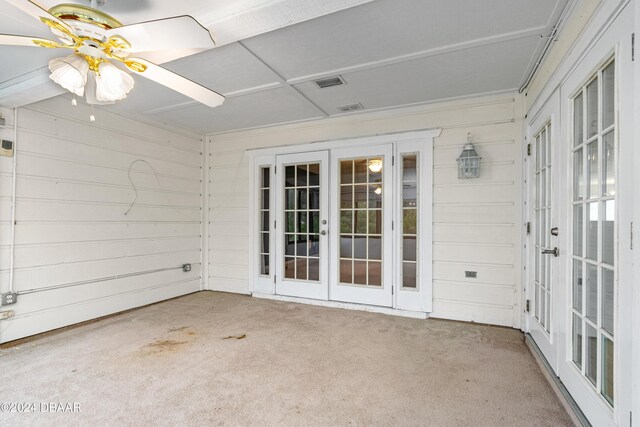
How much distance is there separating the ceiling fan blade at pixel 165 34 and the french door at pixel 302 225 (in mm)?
2749

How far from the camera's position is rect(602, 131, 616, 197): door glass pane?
1.56 meters

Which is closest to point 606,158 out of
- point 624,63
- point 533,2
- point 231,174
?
point 624,63

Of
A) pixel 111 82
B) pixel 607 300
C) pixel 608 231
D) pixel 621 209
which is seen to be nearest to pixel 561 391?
pixel 607 300

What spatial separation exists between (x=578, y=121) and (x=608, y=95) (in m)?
0.39

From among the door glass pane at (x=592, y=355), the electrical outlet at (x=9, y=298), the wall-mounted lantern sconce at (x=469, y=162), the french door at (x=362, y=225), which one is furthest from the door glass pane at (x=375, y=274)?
the electrical outlet at (x=9, y=298)

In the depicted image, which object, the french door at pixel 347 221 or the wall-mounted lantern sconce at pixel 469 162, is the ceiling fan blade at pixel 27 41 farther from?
the wall-mounted lantern sconce at pixel 469 162

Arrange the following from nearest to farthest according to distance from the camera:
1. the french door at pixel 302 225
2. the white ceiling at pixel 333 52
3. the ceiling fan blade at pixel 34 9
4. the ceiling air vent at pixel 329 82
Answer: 1. the ceiling fan blade at pixel 34 9
2. the white ceiling at pixel 333 52
3. the ceiling air vent at pixel 329 82
4. the french door at pixel 302 225

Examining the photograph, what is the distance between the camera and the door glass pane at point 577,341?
1.92 metres

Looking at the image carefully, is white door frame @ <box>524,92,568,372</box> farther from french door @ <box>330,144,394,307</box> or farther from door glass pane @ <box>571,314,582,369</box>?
french door @ <box>330,144,394,307</box>

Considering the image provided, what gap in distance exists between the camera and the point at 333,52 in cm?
255

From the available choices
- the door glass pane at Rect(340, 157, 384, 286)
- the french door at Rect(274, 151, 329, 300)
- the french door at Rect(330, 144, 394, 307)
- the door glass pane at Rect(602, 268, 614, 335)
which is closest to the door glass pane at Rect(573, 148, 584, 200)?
the door glass pane at Rect(602, 268, 614, 335)

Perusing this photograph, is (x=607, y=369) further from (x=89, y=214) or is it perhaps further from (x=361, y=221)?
(x=89, y=214)

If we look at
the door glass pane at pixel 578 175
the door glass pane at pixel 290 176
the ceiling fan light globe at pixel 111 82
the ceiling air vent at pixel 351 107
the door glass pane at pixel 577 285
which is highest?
the ceiling air vent at pixel 351 107

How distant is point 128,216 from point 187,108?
1.61 meters
